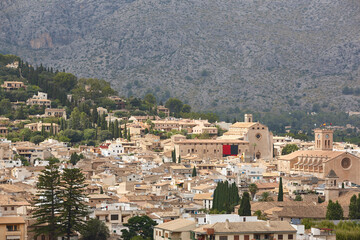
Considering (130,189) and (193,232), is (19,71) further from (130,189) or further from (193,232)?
(193,232)

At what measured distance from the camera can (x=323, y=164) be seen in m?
111

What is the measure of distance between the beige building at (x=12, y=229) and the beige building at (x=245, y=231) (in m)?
10.3

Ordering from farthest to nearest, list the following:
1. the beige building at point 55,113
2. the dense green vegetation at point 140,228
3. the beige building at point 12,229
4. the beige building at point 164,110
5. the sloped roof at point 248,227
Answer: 1. the beige building at point 164,110
2. the beige building at point 55,113
3. the dense green vegetation at point 140,228
4. the beige building at point 12,229
5. the sloped roof at point 248,227

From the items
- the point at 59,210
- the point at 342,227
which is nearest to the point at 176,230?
the point at 59,210

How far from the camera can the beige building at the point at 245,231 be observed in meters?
49.9

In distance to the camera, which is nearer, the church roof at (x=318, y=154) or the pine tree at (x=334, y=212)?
the pine tree at (x=334, y=212)

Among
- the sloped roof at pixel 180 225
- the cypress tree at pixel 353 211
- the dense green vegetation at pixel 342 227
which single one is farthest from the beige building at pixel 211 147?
the sloped roof at pixel 180 225

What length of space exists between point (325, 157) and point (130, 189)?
3562 cm

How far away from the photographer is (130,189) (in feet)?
281

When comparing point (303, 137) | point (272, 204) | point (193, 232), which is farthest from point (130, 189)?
point (303, 137)

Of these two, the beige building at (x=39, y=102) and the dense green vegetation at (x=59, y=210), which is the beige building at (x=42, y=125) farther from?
the dense green vegetation at (x=59, y=210)

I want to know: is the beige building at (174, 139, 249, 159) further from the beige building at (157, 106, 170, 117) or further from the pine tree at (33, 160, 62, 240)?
the pine tree at (33, 160, 62, 240)

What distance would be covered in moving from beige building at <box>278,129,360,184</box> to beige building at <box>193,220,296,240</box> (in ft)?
185

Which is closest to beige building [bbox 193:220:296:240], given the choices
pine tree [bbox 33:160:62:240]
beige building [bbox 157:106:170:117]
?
pine tree [bbox 33:160:62:240]
